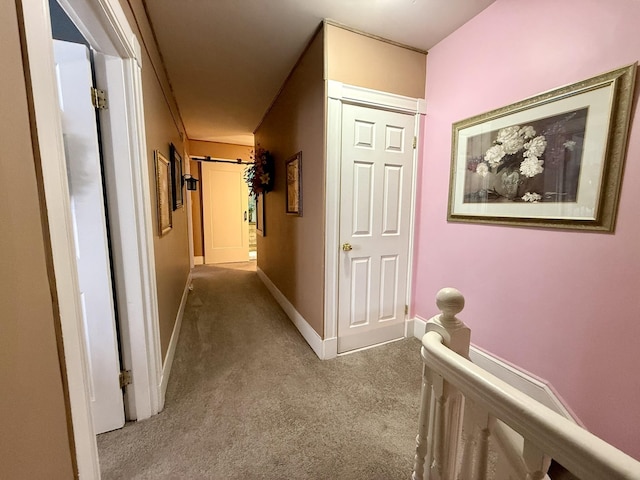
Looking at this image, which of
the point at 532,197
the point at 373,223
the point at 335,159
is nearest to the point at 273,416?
the point at 373,223

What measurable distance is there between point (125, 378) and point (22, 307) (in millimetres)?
1182

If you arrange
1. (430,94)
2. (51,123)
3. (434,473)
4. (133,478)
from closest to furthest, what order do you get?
(51,123) < (434,473) < (133,478) < (430,94)

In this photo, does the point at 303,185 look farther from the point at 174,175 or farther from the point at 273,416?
the point at 273,416

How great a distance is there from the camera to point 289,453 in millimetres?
1304

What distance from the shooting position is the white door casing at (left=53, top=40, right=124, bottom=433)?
1.15m

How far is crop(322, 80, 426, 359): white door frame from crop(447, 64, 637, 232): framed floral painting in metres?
0.49

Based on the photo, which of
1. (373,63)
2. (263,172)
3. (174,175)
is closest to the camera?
(373,63)

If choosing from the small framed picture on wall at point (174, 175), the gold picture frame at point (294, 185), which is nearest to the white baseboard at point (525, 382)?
the gold picture frame at point (294, 185)

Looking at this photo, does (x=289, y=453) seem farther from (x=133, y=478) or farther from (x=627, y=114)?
(x=627, y=114)

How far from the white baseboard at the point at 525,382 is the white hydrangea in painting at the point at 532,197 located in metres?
1.07

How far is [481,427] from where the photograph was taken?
666mm

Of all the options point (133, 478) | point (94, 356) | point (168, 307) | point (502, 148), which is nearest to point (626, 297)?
point (502, 148)

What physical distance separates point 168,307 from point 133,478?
1.07 meters

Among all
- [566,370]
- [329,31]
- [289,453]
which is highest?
[329,31]
